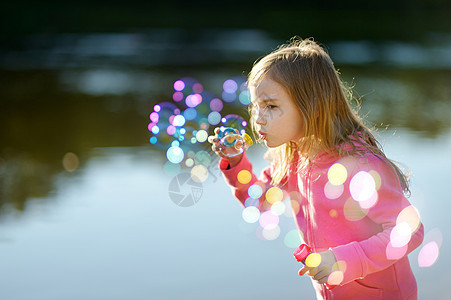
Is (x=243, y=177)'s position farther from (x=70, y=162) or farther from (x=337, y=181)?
(x=70, y=162)

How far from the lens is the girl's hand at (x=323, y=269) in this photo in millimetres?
1161

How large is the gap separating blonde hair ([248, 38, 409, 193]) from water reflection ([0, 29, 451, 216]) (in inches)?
78.6

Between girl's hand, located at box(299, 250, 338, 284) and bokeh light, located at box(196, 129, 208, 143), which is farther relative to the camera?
bokeh light, located at box(196, 129, 208, 143)

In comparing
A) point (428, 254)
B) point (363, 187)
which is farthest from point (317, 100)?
point (428, 254)

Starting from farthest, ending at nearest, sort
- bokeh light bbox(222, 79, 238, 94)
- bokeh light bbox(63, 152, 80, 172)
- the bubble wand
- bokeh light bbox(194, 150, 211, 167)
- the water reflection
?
bokeh light bbox(222, 79, 238, 94) → the water reflection → bokeh light bbox(63, 152, 80, 172) → bokeh light bbox(194, 150, 211, 167) → the bubble wand

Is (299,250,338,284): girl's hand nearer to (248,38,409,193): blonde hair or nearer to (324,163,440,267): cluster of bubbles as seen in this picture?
(324,163,440,267): cluster of bubbles

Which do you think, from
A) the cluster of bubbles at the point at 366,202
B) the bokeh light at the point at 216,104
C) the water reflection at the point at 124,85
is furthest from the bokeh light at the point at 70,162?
the cluster of bubbles at the point at 366,202

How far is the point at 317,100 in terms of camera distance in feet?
4.40

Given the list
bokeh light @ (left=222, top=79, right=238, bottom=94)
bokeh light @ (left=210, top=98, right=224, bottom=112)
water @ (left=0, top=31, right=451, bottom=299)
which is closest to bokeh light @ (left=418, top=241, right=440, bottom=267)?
water @ (left=0, top=31, right=451, bottom=299)

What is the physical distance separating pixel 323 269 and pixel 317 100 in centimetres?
39

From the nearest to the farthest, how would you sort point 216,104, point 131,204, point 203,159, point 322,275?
point 322,275 → point 203,159 → point 131,204 → point 216,104

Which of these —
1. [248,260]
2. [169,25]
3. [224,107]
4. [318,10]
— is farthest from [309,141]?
[318,10]

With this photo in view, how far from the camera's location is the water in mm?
2182

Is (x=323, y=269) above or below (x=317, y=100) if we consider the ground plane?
below
